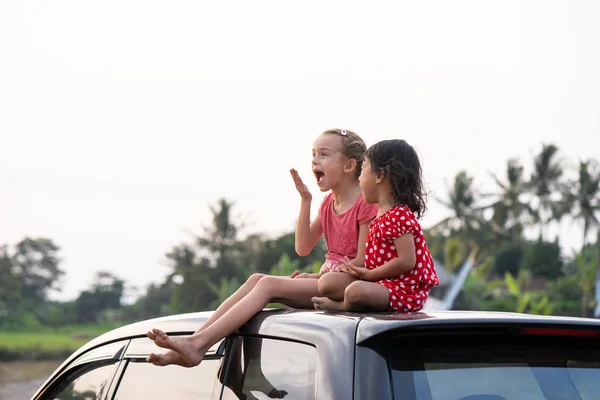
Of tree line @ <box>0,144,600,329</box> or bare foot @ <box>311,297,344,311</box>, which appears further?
tree line @ <box>0,144,600,329</box>

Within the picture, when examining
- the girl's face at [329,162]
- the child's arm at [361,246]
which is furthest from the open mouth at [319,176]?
the child's arm at [361,246]

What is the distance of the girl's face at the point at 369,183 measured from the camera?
447cm

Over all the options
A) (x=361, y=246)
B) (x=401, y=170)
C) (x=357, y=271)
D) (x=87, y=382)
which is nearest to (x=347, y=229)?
(x=361, y=246)

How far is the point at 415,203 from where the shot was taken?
442 cm

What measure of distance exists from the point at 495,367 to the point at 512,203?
3670 inches

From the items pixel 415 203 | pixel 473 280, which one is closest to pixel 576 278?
pixel 473 280

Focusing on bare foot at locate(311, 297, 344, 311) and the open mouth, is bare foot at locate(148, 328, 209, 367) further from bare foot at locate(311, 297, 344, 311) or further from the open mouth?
the open mouth

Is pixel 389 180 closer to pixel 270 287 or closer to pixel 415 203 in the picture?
pixel 415 203

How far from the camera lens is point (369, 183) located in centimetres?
448

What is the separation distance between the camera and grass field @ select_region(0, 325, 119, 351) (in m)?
112

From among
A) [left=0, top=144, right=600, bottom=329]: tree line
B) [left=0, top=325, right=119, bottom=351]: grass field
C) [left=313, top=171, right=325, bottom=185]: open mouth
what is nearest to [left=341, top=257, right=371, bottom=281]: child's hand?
[left=313, top=171, right=325, bottom=185]: open mouth

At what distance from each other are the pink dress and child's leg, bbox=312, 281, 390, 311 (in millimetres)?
816

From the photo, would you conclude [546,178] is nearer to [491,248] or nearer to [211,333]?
[491,248]

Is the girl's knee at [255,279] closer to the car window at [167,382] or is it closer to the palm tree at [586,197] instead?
the car window at [167,382]
